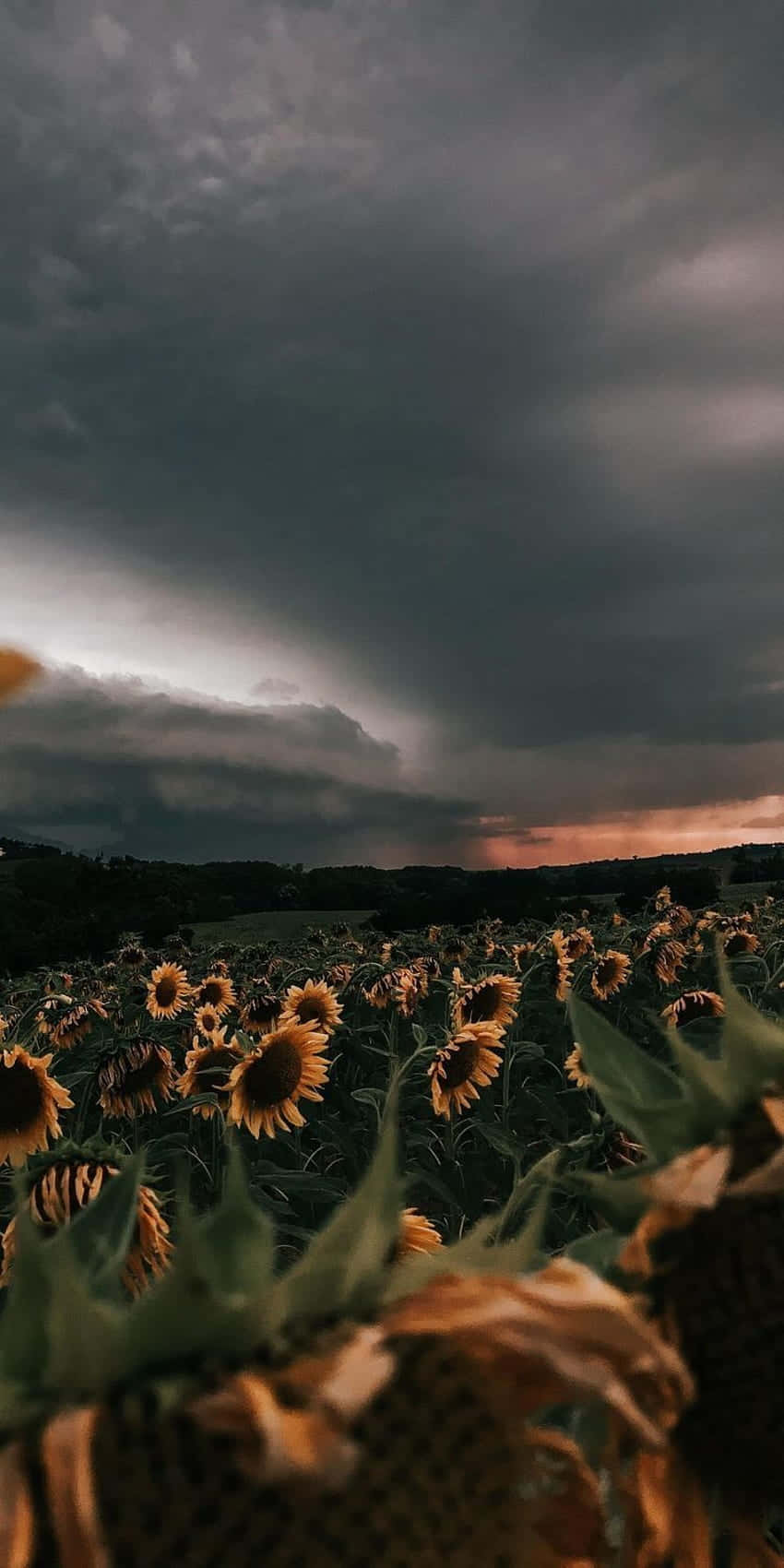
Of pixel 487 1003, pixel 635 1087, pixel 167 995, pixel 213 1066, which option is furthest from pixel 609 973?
pixel 635 1087

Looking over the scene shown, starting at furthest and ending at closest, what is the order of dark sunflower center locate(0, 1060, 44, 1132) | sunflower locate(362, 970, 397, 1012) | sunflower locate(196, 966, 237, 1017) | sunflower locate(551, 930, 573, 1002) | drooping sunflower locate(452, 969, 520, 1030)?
1. sunflower locate(551, 930, 573, 1002)
2. sunflower locate(196, 966, 237, 1017)
3. sunflower locate(362, 970, 397, 1012)
4. drooping sunflower locate(452, 969, 520, 1030)
5. dark sunflower center locate(0, 1060, 44, 1132)

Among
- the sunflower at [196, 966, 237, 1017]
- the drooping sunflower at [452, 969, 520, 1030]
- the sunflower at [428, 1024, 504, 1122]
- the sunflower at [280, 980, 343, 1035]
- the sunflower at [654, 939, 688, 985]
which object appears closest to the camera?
the sunflower at [428, 1024, 504, 1122]

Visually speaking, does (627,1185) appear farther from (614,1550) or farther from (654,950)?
(654,950)

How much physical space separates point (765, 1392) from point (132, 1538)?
1.45ft

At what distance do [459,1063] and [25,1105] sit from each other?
2.93 m

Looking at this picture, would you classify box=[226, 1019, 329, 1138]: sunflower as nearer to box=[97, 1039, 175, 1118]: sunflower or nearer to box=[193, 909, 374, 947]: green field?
box=[97, 1039, 175, 1118]: sunflower

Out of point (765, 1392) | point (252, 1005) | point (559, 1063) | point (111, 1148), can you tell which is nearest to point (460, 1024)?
point (252, 1005)

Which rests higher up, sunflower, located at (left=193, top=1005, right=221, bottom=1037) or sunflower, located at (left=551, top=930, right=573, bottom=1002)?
sunflower, located at (left=551, top=930, right=573, bottom=1002)

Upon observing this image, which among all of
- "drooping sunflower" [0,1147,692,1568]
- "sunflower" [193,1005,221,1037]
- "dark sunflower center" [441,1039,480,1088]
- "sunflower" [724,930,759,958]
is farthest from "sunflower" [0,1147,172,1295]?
"sunflower" [724,930,759,958]

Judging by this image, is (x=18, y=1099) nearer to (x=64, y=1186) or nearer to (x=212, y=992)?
(x=64, y=1186)

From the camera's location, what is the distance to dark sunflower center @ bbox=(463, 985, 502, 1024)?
27.8ft

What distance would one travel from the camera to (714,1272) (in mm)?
776

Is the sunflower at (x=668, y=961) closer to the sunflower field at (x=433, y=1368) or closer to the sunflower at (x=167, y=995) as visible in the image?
the sunflower at (x=167, y=995)

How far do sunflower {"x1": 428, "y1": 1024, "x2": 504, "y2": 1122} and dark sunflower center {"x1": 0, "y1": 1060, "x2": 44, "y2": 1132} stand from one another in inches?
103
